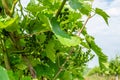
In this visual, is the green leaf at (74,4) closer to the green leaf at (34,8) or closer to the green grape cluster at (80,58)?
the green leaf at (34,8)

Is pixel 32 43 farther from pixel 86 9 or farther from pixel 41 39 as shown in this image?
pixel 86 9

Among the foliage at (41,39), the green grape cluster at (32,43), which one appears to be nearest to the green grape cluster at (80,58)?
the foliage at (41,39)

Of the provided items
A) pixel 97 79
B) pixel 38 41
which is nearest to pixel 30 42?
pixel 38 41

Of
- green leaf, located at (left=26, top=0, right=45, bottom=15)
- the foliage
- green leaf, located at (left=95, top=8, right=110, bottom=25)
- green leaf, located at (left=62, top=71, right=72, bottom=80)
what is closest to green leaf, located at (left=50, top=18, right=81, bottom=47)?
the foliage

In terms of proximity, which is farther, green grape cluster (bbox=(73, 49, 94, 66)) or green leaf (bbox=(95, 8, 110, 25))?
green grape cluster (bbox=(73, 49, 94, 66))

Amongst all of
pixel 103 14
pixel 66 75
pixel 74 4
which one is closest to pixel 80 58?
pixel 66 75

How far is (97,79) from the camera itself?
3575 cm

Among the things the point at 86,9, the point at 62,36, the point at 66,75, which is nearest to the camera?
the point at 62,36

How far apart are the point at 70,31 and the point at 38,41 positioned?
0.20m

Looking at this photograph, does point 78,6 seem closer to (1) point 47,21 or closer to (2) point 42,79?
(1) point 47,21

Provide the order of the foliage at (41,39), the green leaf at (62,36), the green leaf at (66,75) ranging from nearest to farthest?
the green leaf at (62,36), the foliage at (41,39), the green leaf at (66,75)

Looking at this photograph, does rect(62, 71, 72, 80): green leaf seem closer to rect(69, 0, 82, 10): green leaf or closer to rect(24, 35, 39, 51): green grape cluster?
rect(24, 35, 39, 51): green grape cluster

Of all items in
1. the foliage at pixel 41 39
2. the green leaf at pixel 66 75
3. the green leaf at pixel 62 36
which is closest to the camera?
the green leaf at pixel 62 36

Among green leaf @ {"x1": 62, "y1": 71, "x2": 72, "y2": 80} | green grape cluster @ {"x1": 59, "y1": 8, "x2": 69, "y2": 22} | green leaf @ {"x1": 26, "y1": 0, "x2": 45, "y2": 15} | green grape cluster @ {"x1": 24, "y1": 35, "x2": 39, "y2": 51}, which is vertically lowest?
green leaf @ {"x1": 62, "y1": 71, "x2": 72, "y2": 80}
